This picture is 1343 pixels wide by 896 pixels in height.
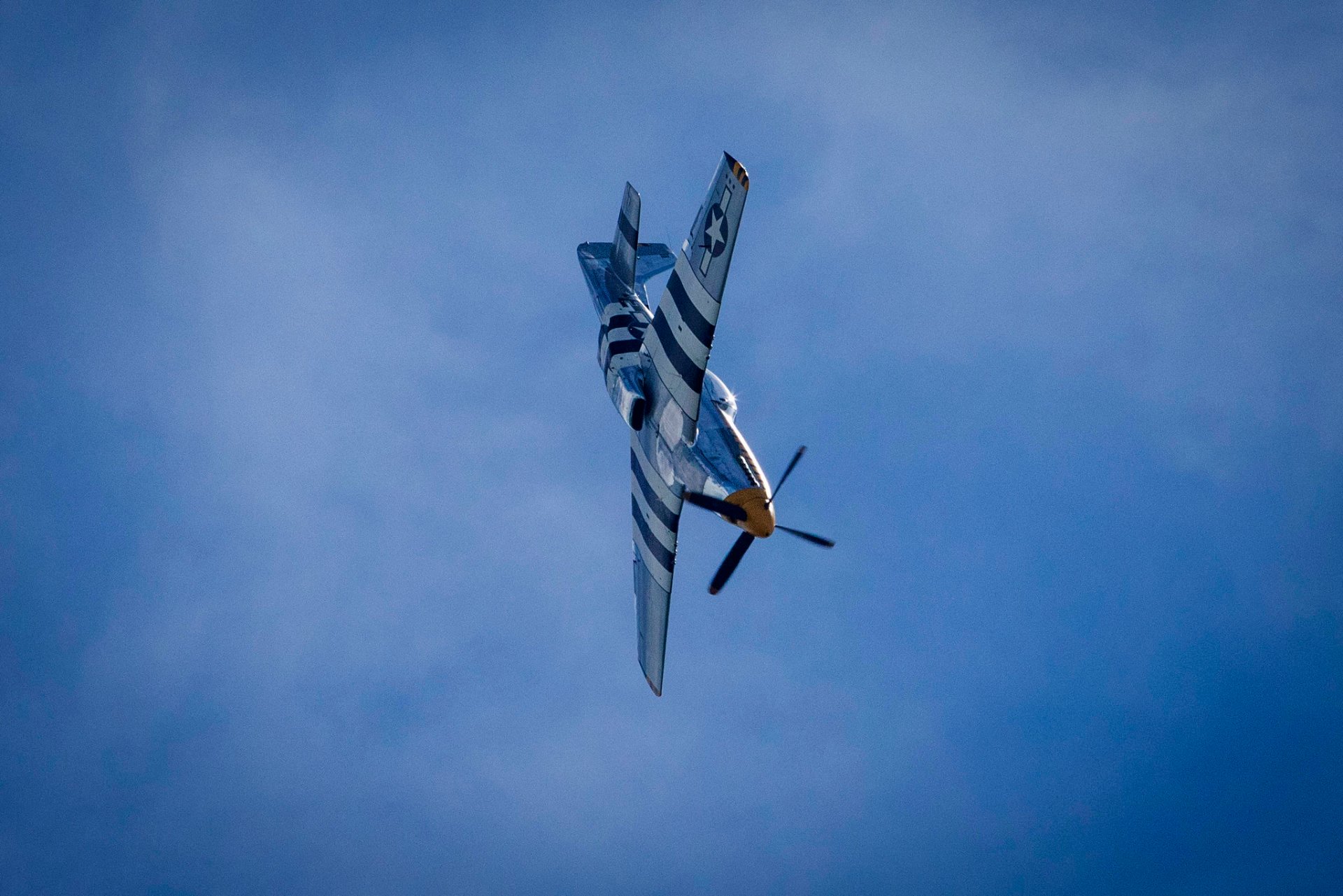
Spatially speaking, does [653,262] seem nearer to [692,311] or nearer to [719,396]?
[719,396]

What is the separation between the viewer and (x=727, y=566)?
23.6 m

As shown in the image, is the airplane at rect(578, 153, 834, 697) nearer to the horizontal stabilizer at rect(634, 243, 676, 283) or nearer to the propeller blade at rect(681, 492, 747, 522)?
the propeller blade at rect(681, 492, 747, 522)

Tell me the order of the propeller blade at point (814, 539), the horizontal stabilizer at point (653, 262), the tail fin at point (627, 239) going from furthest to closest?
1. the horizontal stabilizer at point (653, 262)
2. the tail fin at point (627, 239)
3. the propeller blade at point (814, 539)

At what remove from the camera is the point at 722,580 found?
77.3ft

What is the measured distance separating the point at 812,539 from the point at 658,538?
7723mm

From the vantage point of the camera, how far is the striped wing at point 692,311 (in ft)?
80.4

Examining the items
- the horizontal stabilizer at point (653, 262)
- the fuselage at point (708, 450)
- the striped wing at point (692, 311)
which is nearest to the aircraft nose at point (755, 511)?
the fuselage at point (708, 450)

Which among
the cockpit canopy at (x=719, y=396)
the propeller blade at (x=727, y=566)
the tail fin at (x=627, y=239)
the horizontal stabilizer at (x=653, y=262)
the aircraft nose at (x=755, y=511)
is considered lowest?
the propeller blade at (x=727, y=566)

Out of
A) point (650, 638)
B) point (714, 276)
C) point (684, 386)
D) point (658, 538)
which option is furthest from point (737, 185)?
point (650, 638)

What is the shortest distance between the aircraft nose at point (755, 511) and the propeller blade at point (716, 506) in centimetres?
14

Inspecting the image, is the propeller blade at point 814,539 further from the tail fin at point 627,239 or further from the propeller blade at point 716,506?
the tail fin at point 627,239

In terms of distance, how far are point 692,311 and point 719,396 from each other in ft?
13.5

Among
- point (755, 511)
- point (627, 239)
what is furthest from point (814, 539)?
point (627, 239)

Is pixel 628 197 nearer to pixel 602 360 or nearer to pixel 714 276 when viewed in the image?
pixel 602 360
